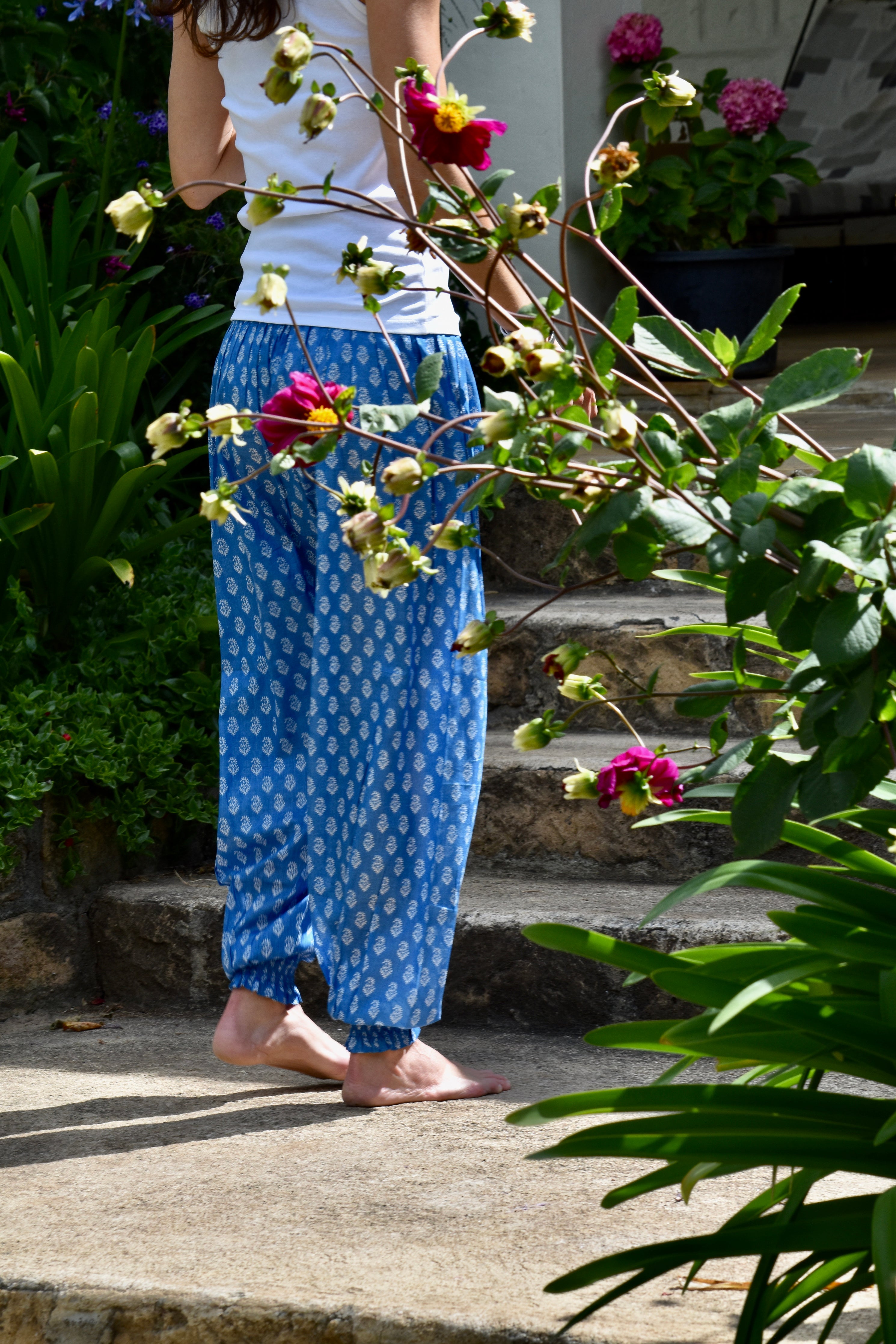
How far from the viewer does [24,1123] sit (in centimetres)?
193

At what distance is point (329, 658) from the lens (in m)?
1.83

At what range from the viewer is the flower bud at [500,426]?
0.97m

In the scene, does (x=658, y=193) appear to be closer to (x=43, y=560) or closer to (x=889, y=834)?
(x=43, y=560)

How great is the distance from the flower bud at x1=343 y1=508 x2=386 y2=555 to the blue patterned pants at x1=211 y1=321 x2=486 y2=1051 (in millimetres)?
767

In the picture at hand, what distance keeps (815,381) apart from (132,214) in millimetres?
493

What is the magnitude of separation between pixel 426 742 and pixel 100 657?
0.95 metres

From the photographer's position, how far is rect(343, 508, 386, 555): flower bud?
0.95m

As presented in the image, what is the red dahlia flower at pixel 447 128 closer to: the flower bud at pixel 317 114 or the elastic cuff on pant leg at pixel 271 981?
the flower bud at pixel 317 114

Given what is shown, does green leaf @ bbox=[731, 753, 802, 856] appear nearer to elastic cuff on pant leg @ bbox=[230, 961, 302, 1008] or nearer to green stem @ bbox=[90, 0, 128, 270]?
elastic cuff on pant leg @ bbox=[230, 961, 302, 1008]

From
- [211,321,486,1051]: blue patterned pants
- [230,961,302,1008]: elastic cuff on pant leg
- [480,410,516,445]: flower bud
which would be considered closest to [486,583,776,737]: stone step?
[211,321,486,1051]: blue patterned pants

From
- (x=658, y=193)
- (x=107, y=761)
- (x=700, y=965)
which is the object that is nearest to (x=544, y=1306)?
(x=700, y=965)

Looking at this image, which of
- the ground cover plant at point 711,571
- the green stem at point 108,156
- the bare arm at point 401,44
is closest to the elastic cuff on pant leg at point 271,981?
the ground cover plant at point 711,571

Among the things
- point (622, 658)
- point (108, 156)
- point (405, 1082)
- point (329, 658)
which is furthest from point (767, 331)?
point (108, 156)

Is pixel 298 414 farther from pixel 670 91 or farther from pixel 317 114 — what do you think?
pixel 670 91
